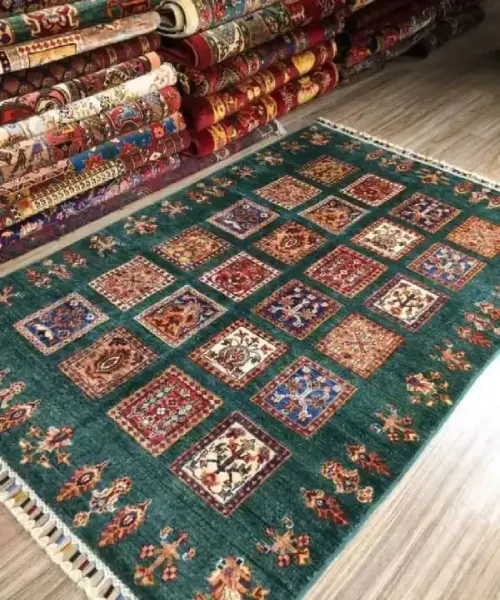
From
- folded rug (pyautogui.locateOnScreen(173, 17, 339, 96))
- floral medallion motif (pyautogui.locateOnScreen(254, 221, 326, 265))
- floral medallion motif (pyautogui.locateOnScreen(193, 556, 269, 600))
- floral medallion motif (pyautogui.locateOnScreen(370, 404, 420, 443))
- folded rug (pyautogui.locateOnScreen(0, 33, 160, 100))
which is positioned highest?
folded rug (pyautogui.locateOnScreen(0, 33, 160, 100))

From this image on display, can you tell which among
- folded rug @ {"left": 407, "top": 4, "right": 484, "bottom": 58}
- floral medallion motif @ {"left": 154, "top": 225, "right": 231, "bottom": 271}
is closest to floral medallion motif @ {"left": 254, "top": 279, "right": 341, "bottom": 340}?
floral medallion motif @ {"left": 154, "top": 225, "right": 231, "bottom": 271}

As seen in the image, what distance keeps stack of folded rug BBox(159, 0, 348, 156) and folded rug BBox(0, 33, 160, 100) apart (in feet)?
0.55

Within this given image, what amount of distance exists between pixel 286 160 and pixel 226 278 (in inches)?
35.8

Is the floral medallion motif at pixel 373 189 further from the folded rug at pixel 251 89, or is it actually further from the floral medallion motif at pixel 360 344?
the floral medallion motif at pixel 360 344

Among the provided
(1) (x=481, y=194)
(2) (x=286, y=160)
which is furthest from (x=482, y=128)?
(2) (x=286, y=160)

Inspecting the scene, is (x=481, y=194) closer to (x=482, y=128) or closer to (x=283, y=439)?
(x=482, y=128)

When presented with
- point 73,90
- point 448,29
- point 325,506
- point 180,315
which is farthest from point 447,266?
point 448,29

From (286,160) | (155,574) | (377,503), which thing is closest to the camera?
(155,574)

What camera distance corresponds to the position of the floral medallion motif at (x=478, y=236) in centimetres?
230

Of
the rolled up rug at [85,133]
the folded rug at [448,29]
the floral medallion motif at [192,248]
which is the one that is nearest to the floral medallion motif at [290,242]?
the floral medallion motif at [192,248]

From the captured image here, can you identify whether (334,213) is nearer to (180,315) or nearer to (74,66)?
(180,315)

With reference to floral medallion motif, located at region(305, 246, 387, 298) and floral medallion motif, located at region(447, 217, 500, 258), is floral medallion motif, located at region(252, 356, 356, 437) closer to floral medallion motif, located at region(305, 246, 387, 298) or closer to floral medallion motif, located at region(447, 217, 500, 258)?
floral medallion motif, located at region(305, 246, 387, 298)

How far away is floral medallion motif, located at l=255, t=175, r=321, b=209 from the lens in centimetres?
256

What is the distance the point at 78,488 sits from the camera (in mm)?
→ 1531
